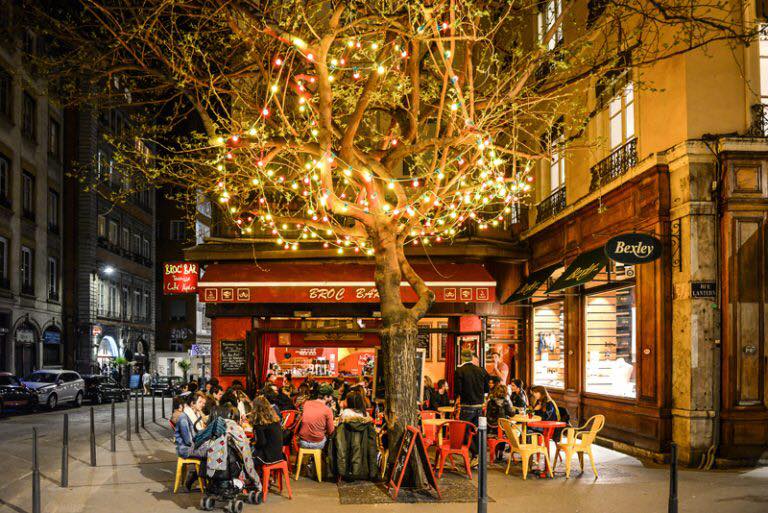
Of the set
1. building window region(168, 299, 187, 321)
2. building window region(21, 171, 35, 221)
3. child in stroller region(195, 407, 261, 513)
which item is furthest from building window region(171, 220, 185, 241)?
child in stroller region(195, 407, 261, 513)

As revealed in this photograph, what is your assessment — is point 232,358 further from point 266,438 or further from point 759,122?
point 759,122

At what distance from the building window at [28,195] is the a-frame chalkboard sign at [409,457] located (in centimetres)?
3230

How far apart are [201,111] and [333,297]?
928 cm

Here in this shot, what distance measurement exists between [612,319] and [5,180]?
30.2 meters

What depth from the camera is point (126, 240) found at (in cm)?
5319

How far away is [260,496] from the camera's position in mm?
9594

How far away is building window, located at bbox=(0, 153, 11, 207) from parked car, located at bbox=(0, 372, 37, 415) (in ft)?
35.8

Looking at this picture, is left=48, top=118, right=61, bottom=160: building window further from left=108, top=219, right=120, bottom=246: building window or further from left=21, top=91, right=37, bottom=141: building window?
left=108, top=219, right=120, bottom=246: building window

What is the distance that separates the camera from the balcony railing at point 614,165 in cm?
1420

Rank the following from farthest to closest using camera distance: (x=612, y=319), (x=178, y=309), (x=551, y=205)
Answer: (x=178, y=309), (x=551, y=205), (x=612, y=319)

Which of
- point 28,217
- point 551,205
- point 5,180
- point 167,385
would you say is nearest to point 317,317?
point 551,205

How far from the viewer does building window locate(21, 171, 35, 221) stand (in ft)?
121

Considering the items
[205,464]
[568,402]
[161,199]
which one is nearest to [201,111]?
[205,464]

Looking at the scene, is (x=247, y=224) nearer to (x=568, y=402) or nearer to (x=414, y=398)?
(x=568, y=402)
